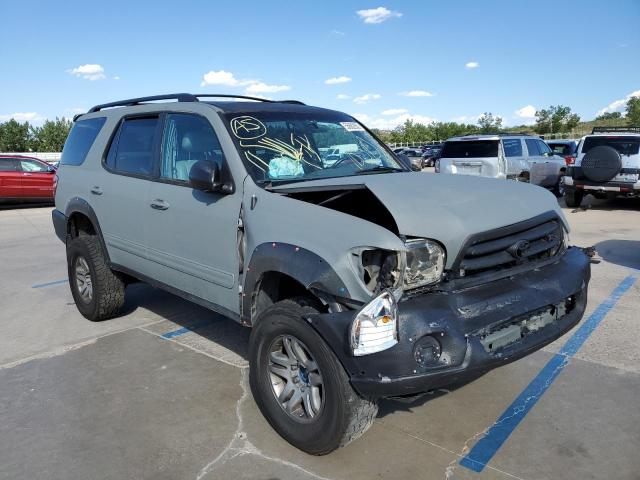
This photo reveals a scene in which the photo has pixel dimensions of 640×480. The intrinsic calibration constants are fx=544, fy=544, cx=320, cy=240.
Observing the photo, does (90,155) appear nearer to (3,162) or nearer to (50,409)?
(50,409)

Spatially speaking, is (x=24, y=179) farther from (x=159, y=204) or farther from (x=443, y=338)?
(x=443, y=338)

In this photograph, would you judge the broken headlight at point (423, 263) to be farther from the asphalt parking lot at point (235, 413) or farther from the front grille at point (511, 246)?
the asphalt parking lot at point (235, 413)

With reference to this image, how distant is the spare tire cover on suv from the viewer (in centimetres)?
1120

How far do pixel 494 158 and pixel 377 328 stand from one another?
35.0 feet

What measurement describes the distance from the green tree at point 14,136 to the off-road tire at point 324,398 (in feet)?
252

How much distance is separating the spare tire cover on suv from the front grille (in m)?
9.01

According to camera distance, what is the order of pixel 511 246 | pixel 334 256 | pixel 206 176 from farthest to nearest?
pixel 206 176
pixel 511 246
pixel 334 256

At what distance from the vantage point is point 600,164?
1138 cm

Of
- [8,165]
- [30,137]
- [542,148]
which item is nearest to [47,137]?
[30,137]

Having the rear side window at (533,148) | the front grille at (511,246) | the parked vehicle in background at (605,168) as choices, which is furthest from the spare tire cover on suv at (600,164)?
the front grille at (511,246)

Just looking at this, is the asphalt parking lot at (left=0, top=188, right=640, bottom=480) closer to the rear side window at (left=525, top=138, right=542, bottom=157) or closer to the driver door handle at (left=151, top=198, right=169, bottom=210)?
the driver door handle at (left=151, top=198, right=169, bottom=210)

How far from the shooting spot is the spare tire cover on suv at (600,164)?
36.7 ft

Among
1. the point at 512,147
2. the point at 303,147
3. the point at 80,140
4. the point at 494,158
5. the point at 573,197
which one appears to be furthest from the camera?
the point at 512,147

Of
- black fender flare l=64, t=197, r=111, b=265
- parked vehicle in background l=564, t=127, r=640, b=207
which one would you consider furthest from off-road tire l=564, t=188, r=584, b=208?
black fender flare l=64, t=197, r=111, b=265
